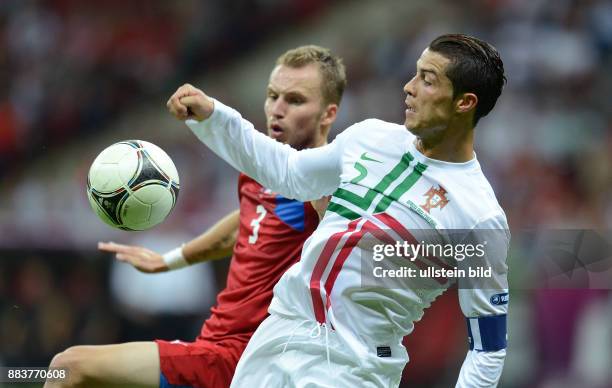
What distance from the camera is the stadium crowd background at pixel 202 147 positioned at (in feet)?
25.8

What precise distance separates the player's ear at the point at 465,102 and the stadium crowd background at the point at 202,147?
12.1ft

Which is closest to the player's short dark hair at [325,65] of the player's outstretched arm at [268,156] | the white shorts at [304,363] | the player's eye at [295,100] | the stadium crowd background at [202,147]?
the player's eye at [295,100]

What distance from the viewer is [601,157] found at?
1095 cm

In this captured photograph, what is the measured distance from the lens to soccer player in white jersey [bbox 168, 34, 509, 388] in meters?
4.03

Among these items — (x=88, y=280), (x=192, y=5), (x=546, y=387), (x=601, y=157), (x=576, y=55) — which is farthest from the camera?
(x=192, y=5)

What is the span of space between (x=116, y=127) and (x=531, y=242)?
23.6 feet

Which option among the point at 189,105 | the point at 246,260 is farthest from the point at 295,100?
the point at 189,105

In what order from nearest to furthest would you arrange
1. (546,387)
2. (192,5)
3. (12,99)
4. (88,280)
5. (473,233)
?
(473,233) → (546,387) → (88,280) → (12,99) → (192,5)

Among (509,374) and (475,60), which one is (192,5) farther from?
(475,60)

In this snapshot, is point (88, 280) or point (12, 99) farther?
point (12, 99)

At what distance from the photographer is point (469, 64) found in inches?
162

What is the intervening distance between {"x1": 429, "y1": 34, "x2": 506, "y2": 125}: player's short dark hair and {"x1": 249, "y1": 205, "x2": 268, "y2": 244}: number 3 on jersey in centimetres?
133

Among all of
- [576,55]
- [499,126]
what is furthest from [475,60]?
[576,55]

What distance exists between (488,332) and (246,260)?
55.3 inches
